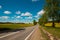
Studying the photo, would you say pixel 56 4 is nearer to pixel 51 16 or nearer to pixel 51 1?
pixel 51 1

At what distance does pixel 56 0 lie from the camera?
58031mm

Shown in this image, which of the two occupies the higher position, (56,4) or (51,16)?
(56,4)

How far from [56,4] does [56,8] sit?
2.15 metres

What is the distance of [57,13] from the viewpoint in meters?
55.9

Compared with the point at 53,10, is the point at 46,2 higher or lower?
higher

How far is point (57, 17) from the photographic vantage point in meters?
55.8

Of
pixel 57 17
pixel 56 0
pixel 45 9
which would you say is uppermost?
pixel 56 0

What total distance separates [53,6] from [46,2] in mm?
4382

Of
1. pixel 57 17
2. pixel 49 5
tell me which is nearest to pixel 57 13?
pixel 57 17

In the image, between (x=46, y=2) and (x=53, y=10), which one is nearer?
(x=53, y=10)

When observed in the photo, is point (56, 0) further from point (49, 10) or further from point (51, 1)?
point (49, 10)

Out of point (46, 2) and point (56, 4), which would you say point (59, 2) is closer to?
point (56, 4)

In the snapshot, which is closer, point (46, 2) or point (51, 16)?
point (51, 16)

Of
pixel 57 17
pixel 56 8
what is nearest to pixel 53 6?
pixel 56 8
